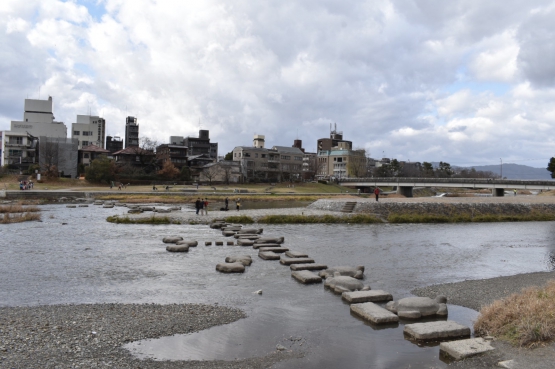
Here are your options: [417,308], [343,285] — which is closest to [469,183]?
[343,285]

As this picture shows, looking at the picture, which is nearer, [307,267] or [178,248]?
[307,267]

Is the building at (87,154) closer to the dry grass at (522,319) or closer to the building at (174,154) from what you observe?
the building at (174,154)

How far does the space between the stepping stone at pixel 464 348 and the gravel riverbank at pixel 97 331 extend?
11.2ft

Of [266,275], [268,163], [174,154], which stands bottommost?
Answer: [266,275]

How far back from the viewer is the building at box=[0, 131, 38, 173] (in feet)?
322

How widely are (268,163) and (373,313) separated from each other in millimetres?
110917

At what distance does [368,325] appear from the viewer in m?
11.5

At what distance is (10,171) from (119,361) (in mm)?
100696

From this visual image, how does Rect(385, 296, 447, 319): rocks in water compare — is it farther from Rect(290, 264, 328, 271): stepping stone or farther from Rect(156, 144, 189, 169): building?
Rect(156, 144, 189, 169): building

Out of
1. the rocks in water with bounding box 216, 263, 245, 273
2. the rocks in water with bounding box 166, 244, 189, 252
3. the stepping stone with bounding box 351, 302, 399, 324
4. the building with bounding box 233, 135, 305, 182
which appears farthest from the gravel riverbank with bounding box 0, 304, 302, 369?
the building with bounding box 233, 135, 305, 182

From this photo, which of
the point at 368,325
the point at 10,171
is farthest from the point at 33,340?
the point at 10,171

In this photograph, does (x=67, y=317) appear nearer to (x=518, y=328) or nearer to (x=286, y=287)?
(x=286, y=287)

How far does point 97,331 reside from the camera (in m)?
10.5

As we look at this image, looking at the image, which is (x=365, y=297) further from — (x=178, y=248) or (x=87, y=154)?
(x=87, y=154)
